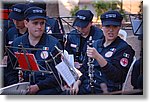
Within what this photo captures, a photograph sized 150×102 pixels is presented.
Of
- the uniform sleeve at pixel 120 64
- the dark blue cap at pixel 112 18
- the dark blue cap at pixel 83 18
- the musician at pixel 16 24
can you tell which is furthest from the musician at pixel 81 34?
the musician at pixel 16 24

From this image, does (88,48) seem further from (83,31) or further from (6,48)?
(6,48)

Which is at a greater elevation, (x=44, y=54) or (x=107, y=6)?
(x=107, y=6)

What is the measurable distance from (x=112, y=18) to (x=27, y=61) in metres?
0.92

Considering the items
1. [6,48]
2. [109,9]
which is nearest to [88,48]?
[109,9]

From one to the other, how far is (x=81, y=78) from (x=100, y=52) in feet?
1.02

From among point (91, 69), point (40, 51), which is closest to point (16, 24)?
point (40, 51)

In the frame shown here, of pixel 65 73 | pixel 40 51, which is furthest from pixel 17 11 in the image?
pixel 65 73

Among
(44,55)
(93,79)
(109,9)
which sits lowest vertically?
(93,79)

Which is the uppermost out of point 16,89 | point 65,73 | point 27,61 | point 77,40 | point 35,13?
point 35,13

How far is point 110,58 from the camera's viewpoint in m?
3.94

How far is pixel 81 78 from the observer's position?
396 cm

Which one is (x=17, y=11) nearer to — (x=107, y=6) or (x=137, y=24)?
(x=107, y=6)

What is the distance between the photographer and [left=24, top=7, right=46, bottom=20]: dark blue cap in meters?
3.91

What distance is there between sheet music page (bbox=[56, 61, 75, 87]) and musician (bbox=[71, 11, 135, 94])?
0.18 feet
